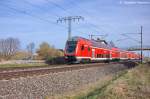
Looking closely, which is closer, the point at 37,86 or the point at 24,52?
the point at 37,86

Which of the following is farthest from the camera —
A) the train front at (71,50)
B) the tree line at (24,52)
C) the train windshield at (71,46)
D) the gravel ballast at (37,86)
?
the tree line at (24,52)

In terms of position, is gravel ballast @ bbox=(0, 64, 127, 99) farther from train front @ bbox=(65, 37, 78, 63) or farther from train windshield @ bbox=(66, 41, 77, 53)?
train windshield @ bbox=(66, 41, 77, 53)

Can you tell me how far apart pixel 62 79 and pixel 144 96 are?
9.15 m

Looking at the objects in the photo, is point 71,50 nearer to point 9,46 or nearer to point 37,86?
point 37,86

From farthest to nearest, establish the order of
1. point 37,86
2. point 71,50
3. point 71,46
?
point 71,46, point 71,50, point 37,86

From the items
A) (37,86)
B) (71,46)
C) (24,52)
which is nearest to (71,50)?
(71,46)

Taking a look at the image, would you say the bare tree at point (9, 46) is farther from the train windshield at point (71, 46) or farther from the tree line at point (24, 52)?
the train windshield at point (71, 46)

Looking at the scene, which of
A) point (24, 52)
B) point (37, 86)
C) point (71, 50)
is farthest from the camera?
point (24, 52)

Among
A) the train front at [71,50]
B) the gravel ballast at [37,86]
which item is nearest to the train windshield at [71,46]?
the train front at [71,50]

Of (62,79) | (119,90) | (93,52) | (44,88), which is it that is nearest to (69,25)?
(93,52)

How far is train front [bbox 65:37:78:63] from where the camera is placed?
3319cm

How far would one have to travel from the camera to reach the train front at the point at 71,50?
109 ft

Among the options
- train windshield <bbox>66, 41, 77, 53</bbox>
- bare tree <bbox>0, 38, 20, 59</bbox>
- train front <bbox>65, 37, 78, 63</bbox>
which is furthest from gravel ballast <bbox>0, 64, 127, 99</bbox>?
bare tree <bbox>0, 38, 20, 59</bbox>

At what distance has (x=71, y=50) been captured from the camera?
33.7 metres
